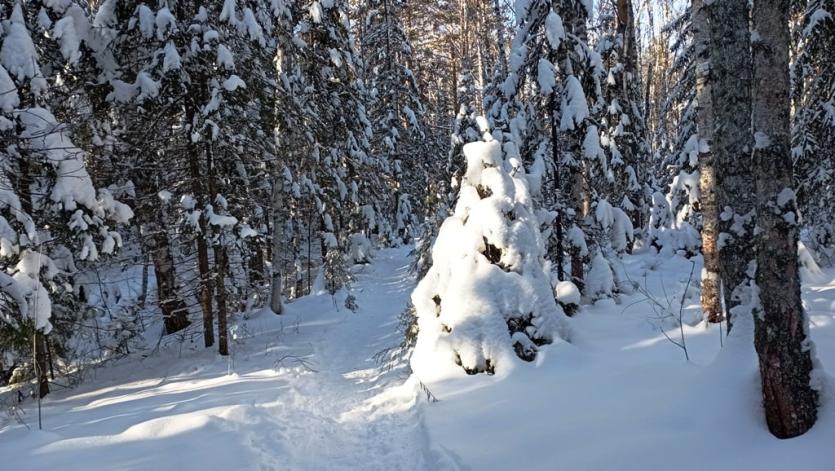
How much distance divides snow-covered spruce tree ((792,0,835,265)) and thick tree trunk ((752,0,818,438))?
708 cm

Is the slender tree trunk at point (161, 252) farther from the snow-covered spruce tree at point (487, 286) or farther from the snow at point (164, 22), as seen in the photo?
the snow-covered spruce tree at point (487, 286)

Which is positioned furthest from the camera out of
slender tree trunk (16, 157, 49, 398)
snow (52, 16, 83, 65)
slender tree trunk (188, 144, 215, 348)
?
slender tree trunk (188, 144, 215, 348)

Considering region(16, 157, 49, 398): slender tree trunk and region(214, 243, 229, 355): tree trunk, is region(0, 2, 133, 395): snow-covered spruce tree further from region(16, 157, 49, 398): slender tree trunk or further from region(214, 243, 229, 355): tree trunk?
region(214, 243, 229, 355): tree trunk

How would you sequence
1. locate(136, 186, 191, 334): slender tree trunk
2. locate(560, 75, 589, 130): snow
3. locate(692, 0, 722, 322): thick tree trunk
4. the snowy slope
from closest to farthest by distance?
the snowy slope
locate(692, 0, 722, 322): thick tree trunk
locate(560, 75, 589, 130): snow
locate(136, 186, 191, 334): slender tree trunk

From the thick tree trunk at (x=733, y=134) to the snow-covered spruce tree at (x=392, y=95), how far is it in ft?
57.6

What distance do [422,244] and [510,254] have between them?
16.3ft

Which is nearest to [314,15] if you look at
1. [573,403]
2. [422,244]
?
[422,244]

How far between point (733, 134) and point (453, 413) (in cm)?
411

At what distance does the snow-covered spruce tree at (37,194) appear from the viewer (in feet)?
19.5

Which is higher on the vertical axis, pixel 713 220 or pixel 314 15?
pixel 314 15

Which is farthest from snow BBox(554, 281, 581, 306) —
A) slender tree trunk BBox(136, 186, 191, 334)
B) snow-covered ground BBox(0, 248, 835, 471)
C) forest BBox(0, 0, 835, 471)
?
slender tree trunk BBox(136, 186, 191, 334)

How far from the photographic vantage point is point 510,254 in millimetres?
6387

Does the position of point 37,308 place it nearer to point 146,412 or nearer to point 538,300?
point 146,412

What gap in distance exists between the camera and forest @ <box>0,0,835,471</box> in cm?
361
